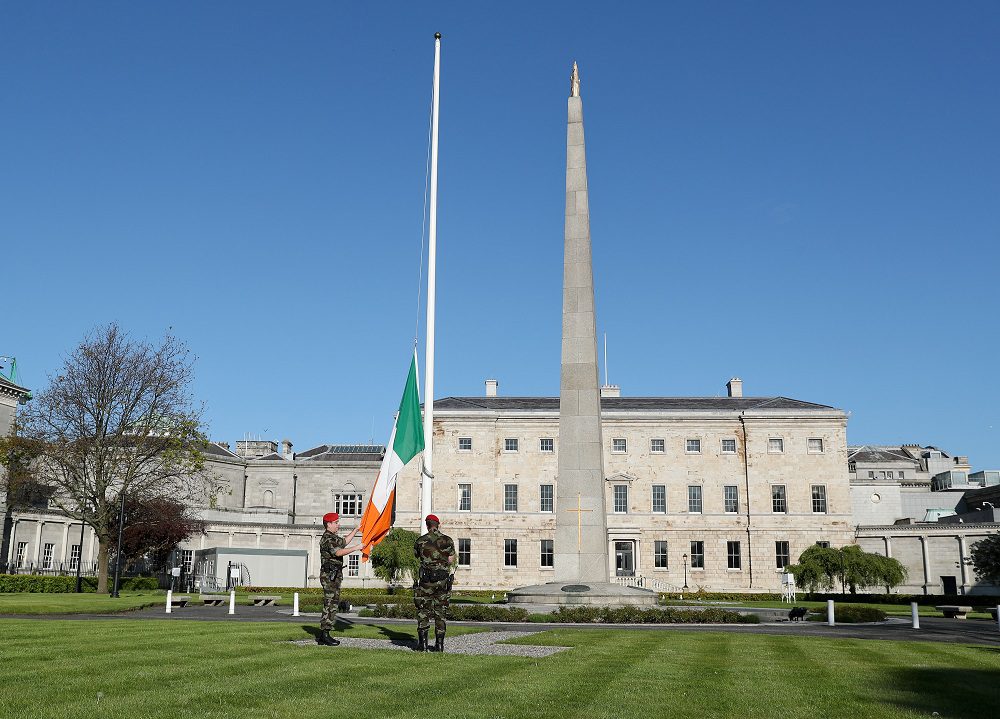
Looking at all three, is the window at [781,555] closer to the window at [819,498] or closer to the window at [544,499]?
the window at [819,498]

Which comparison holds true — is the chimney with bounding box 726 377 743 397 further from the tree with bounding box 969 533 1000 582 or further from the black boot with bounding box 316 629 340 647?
the black boot with bounding box 316 629 340 647

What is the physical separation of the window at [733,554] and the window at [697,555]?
5.92ft

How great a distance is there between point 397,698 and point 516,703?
1.22m

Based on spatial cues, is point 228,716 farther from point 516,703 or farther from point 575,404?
point 575,404

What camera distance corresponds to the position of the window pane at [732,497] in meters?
67.1

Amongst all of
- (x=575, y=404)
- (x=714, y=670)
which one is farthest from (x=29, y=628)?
(x=575, y=404)

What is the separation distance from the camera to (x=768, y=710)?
30.7ft

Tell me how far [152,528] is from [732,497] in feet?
131

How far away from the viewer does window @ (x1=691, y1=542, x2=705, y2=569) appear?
6625 cm

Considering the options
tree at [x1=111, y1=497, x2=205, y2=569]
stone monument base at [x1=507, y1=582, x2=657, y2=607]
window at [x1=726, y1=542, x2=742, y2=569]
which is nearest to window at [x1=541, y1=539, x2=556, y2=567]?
window at [x1=726, y1=542, x2=742, y2=569]

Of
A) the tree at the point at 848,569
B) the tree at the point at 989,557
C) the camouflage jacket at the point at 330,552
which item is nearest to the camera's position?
the camouflage jacket at the point at 330,552

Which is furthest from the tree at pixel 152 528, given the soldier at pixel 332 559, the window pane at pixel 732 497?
the window pane at pixel 732 497

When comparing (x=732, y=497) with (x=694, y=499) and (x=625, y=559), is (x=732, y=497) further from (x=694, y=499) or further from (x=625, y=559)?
(x=625, y=559)

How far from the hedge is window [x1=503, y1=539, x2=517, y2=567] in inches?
972
